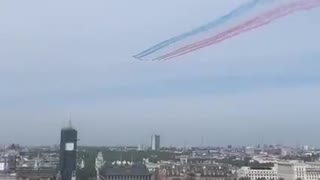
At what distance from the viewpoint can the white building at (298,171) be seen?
82.9 metres

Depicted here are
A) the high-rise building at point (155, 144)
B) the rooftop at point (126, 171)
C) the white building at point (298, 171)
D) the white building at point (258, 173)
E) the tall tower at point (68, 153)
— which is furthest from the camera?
the high-rise building at point (155, 144)

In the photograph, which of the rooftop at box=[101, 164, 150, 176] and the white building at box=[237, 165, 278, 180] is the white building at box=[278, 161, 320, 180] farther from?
the rooftop at box=[101, 164, 150, 176]

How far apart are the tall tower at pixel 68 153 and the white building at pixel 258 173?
101 feet

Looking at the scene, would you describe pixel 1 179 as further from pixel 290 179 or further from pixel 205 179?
pixel 290 179

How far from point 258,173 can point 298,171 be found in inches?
217

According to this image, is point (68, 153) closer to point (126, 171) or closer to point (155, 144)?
point (126, 171)

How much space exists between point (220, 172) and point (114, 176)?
46.3ft

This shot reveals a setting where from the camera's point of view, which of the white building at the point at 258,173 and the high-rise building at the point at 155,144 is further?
the high-rise building at the point at 155,144

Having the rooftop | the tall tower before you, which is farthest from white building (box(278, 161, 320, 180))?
the tall tower

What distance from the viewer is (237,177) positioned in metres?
77.8

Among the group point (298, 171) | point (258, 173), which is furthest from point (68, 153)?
point (298, 171)

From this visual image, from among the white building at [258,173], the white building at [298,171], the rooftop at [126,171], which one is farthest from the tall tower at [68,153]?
the white building at [298,171]

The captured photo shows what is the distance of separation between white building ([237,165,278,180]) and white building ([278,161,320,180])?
0.98m

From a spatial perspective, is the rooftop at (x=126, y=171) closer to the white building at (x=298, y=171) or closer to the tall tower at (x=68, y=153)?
the tall tower at (x=68, y=153)
